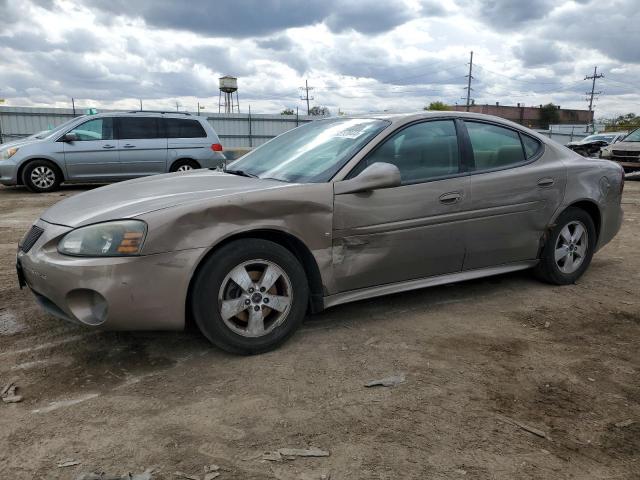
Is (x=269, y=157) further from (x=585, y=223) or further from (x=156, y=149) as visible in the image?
(x=156, y=149)

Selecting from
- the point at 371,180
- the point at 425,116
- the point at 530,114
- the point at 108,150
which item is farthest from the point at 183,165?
the point at 530,114

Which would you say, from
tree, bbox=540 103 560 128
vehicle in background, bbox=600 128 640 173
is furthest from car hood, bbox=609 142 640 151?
tree, bbox=540 103 560 128

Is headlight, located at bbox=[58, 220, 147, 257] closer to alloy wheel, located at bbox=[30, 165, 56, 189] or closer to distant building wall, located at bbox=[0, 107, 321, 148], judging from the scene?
alloy wheel, located at bbox=[30, 165, 56, 189]

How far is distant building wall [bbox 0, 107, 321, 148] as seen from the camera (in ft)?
75.1

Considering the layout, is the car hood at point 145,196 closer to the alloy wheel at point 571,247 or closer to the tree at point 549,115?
the alloy wheel at point 571,247

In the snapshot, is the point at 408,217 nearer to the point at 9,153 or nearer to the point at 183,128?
the point at 183,128

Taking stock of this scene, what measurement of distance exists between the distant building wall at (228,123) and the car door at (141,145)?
41.2 feet

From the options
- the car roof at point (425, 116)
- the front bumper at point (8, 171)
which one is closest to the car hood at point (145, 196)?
the car roof at point (425, 116)

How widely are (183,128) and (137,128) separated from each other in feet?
3.12

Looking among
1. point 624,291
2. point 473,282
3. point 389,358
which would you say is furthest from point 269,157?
point 624,291

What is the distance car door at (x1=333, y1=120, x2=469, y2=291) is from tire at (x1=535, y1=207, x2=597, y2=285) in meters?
1.02

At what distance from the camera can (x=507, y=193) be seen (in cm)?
412

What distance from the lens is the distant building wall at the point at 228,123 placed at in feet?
75.1

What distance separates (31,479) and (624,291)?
4533 mm
